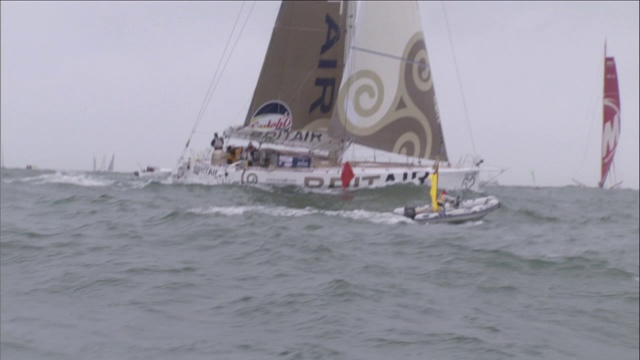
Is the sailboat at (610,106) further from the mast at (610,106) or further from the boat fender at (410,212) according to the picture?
the boat fender at (410,212)

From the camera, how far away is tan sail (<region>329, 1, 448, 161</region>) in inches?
Result: 1093

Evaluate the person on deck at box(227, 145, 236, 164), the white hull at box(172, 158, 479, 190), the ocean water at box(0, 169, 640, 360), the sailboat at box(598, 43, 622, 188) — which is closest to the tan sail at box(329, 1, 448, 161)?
the white hull at box(172, 158, 479, 190)

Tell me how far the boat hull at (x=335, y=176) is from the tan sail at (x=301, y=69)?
2919 mm

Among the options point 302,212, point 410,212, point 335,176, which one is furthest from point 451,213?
point 335,176

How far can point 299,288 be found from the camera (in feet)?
32.3

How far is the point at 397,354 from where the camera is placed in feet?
24.2

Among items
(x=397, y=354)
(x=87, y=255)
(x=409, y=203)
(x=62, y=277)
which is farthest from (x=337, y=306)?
(x=409, y=203)

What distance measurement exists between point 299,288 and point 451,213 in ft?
27.8

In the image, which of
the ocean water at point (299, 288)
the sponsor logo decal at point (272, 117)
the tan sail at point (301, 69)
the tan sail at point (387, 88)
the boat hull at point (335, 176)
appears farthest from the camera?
the sponsor logo decal at point (272, 117)

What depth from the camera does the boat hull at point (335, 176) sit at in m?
25.2

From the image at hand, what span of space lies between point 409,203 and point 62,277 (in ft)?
45.0

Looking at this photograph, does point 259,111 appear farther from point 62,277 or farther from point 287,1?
point 62,277

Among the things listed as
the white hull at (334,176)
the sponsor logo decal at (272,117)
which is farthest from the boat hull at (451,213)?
the sponsor logo decal at (272,117)

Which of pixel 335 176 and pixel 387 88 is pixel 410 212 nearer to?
pixel 335 176
